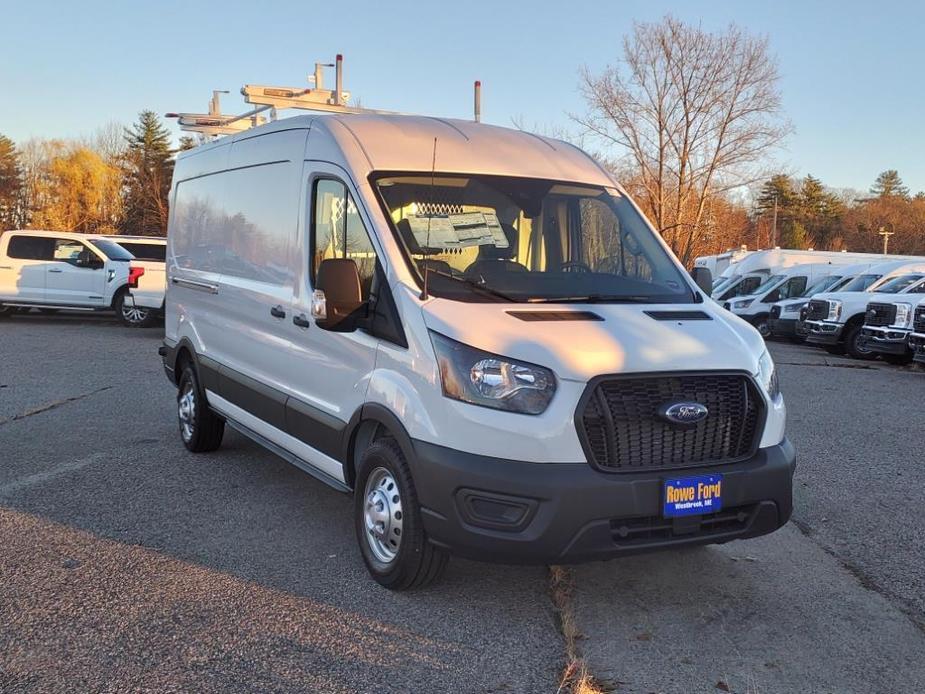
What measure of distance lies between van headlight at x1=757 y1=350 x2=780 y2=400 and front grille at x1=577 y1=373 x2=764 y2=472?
0.46 ft

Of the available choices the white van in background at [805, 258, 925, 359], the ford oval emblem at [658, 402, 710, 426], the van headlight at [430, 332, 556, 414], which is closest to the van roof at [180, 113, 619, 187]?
the van headlight at [430, 332, 556, 414]

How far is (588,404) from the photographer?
12.1 ft

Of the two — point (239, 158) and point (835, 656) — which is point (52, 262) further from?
point (835, 656)

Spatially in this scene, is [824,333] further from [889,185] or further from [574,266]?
[889,185]

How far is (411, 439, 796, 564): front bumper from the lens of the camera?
363 centimetres

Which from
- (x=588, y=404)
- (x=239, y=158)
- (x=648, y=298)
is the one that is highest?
(x=239, y=158)

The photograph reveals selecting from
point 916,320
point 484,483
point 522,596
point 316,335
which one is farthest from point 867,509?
point 916,320

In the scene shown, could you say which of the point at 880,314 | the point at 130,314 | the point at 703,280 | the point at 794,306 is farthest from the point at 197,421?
the point at 794,306

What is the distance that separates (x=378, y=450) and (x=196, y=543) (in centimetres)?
140

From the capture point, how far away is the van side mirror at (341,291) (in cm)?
420

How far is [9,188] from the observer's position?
195 feet

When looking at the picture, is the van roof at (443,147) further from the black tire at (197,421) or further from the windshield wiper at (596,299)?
the black tire at (197,421)

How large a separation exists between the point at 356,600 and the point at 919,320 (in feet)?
42.5

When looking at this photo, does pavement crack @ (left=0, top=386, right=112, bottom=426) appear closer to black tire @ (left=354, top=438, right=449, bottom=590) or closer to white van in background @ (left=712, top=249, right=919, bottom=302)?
black tire @ (left=354, top=438, right=449, bottom=590)
